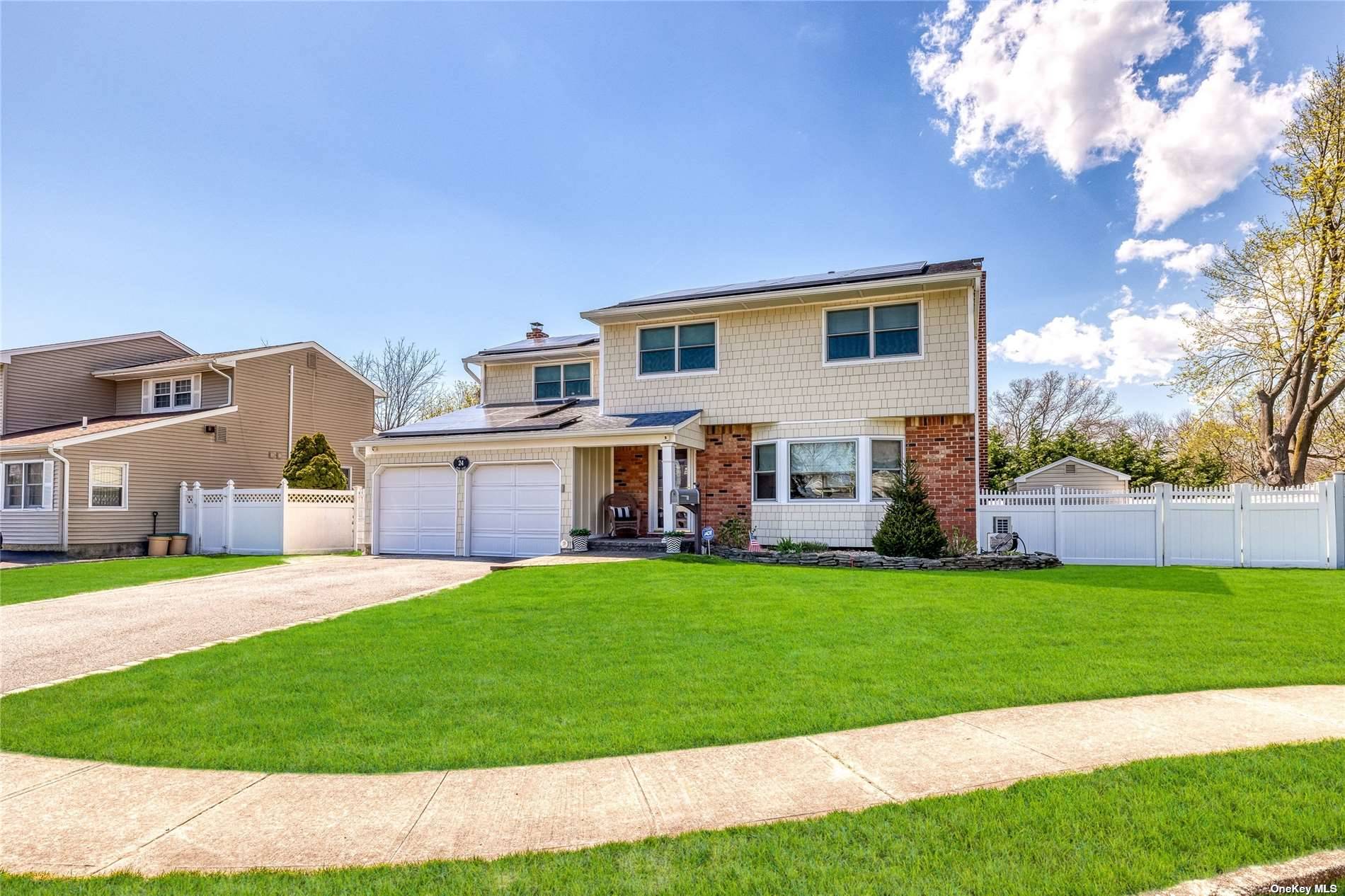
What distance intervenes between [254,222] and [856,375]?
56.7 ft

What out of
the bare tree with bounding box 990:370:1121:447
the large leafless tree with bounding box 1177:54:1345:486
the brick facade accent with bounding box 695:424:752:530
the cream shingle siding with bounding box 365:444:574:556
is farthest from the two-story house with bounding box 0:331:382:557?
the bare tree with bounding box 990:370:1121:447

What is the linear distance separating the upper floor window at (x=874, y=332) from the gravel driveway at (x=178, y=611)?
8918 millimetres

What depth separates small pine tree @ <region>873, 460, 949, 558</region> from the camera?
13328mm

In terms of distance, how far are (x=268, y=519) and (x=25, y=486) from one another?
7.50m

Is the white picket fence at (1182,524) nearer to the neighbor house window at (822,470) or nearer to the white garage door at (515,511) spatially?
the neighbor house window at (822,470)

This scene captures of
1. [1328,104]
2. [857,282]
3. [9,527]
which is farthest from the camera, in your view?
[9,527]

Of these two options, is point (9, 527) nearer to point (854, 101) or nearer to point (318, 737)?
point (318, 737)

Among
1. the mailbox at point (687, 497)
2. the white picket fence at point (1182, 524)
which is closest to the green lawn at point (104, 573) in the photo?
the mailbox at point (687, 497)

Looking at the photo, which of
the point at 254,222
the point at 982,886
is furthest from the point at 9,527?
the point at 982,886

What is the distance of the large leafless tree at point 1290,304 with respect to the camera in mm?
18578

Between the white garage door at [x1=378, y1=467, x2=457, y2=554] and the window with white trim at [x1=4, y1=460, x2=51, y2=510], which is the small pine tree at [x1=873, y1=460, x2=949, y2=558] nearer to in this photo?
the white garage door at [x1=378, y1=467, x2=457, y2=554]

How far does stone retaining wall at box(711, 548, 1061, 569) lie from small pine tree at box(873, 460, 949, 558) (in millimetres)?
279

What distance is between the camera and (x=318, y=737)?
442 cm

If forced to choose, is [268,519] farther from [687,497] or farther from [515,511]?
[687,497]
